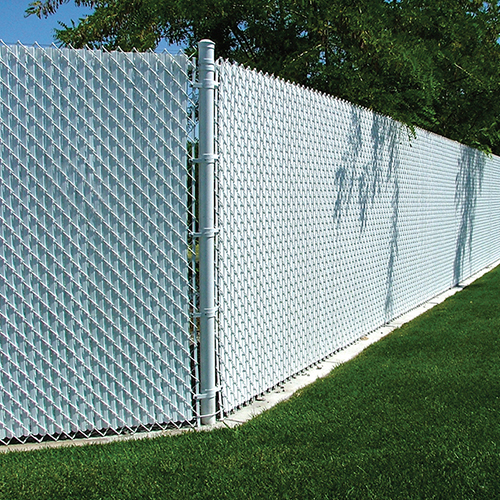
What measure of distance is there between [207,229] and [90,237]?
82cm

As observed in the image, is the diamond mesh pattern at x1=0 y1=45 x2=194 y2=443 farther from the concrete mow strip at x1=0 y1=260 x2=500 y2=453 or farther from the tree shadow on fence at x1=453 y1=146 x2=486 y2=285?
the tree shadow on fence at x1=453 y1=146 x2=486 y2=285

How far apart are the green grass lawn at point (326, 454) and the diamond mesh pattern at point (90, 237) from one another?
416 mm

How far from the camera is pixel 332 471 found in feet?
11.9

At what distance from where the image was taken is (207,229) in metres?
4.57

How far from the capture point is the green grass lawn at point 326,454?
Result: 345cm

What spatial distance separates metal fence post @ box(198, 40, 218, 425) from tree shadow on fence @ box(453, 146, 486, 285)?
8.63 m

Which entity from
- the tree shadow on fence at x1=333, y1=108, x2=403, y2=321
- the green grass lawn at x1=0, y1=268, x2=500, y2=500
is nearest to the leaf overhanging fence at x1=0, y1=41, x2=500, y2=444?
the green grass lawn at x1=0, y1=268, x2=500, y2=500

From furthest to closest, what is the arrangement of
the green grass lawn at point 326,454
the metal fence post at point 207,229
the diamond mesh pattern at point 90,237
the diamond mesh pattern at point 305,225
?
the diamond mesh pattern at point 305,225
the metal fence post at point 207,229
the diamond mesh pattern at point 90,237
the green grass lawn at point 326,454

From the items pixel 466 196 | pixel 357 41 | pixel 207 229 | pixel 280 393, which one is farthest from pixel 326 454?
pixel 466 196

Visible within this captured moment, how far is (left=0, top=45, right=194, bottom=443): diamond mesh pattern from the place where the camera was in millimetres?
4305

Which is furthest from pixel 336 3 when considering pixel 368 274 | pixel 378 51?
pixel 368 274

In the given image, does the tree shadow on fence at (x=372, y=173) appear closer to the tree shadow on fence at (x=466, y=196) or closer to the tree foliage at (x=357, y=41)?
the tree foliage at (x=357, y=41)

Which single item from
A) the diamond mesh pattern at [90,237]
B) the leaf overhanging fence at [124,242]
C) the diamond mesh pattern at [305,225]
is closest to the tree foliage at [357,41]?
the diamond mesh pattern at [305,225]

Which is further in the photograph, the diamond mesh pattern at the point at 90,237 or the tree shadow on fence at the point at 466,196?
the tree shadow on fence at the point at 466,196
